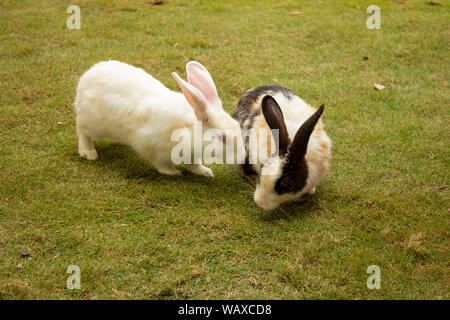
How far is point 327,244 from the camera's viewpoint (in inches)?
126

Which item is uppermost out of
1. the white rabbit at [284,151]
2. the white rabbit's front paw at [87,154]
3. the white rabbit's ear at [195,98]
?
the white rabbit's ear at [195,98]

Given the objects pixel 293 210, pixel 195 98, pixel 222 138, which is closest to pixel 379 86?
pixel 293 210

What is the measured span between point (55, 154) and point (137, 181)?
962 millimetres

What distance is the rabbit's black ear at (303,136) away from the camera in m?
3.18

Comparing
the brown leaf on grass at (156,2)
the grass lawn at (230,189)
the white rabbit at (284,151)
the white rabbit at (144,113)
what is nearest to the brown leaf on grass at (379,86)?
the grass lawn at (230,189)

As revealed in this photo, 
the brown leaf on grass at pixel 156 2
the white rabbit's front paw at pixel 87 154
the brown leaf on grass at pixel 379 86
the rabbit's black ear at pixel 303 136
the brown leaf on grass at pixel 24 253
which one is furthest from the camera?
the brown leaf on grass at pixel 156 2

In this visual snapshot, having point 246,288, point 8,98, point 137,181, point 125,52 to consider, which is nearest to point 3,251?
point 137,181

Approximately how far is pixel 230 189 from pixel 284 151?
78cm

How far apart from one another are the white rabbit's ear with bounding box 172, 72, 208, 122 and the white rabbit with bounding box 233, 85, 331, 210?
1.61 feet

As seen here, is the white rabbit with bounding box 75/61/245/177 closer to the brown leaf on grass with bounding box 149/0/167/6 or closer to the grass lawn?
the grass lawn

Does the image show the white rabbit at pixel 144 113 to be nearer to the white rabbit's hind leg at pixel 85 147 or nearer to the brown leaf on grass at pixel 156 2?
the white rabbit's hind leg at pixel 85 147

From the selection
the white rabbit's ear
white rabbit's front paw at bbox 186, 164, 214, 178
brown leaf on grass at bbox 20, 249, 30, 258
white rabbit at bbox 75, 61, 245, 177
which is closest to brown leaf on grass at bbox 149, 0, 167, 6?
white rabbit at bbox 75, 61, 245, 177

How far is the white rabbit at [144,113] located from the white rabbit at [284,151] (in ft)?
1.03

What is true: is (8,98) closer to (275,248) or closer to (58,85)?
(58,85)
